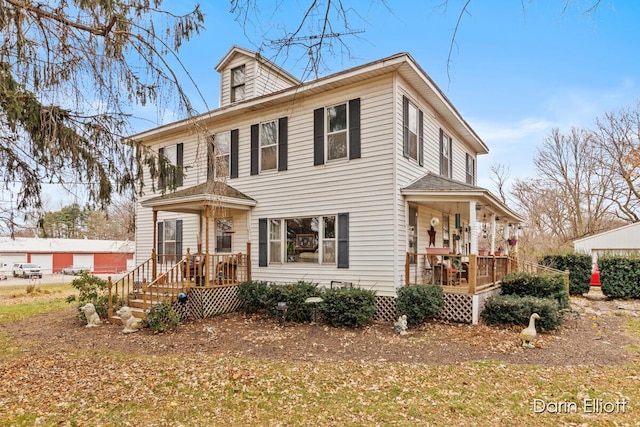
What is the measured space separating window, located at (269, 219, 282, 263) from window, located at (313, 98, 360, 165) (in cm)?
214

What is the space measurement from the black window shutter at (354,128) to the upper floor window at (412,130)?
1.13 m

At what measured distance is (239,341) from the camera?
7.83 meters

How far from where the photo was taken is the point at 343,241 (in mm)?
9852

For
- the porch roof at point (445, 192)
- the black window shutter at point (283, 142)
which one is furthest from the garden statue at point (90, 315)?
the porch roof at point (445, 192)

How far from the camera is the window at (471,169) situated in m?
15.2

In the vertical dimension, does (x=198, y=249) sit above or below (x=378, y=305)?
above

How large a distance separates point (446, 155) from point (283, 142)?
540 cm

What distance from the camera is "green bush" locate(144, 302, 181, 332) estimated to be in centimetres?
A: 866

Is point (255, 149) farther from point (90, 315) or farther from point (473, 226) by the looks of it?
point (473, 226)

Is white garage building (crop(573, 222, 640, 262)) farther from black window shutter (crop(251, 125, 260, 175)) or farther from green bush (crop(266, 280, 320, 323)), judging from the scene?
black window shutter (crop(251, 125, 260, 175))

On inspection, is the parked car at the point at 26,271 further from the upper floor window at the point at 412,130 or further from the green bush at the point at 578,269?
the green bush at the point at 578,269

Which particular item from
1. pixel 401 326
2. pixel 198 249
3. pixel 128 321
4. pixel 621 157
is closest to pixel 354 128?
pixel 401 326

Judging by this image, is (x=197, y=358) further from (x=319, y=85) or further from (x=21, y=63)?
(x=319, y=85)

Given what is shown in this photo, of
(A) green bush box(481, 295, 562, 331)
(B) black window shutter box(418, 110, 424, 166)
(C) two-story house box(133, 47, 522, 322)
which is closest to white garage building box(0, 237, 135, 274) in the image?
(C) two-story house box(133, 47, 522, 322)
